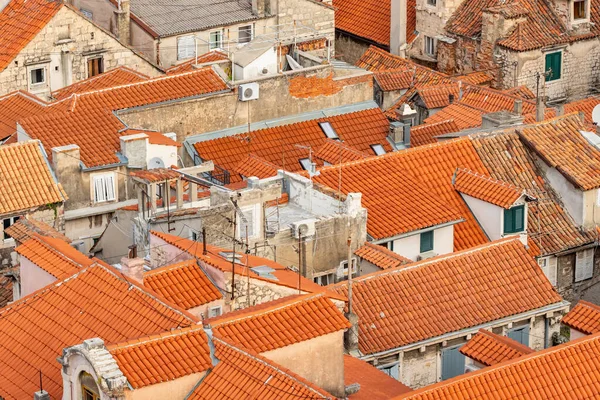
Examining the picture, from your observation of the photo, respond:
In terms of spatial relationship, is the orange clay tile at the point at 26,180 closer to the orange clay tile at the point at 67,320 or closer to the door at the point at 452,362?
the orange clay tile at the point at 67,320

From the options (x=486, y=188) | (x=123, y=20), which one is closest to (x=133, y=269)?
(x=486, y=188)

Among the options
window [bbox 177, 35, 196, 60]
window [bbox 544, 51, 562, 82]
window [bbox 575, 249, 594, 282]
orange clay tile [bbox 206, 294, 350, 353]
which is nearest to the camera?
orange clay tile [bbox 206, 294, 350, 353]

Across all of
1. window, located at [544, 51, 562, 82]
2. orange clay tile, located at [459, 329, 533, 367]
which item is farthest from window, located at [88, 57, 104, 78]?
orange clay tile, located at [459, 329, 533, 367]

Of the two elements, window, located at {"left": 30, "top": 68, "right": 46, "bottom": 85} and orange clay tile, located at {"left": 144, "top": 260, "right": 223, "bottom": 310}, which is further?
window, located at {"left": 30, "top": 68, "right": 46, "bottom": 85}

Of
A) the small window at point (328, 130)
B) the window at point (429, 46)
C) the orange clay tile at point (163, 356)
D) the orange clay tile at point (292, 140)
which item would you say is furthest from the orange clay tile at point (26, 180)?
the window at point (429, 46)

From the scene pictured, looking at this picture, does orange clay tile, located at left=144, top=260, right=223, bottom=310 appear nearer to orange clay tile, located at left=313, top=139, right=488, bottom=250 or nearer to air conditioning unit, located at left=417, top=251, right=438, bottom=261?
orange clay tile, located at left=313, top=139, right=488, bottom=250

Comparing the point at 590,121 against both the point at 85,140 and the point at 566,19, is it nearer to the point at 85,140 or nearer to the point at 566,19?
the point at 566,19

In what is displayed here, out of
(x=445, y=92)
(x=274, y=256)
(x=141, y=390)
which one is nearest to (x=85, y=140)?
(x=274, y=256)

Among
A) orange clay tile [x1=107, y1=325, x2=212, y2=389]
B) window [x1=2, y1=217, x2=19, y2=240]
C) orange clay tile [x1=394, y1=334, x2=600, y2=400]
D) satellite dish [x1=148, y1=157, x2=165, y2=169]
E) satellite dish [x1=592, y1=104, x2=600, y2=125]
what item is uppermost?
orange clay tile [x1=107, y1=325, x2=212, y2=389]
